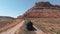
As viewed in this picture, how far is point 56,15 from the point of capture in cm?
9738

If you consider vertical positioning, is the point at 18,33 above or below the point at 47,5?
below

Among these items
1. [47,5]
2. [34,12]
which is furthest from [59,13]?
[47,5]

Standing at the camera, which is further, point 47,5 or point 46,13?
point 47,5

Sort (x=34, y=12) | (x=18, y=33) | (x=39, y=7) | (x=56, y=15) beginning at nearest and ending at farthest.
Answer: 1. (x=18, y=33)
2. (x=56, y=15)
3. (x=34, y=12)
4. (x=39, y=7)

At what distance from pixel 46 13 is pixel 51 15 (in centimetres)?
497

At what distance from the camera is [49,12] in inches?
4038

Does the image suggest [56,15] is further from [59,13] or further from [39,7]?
[39,7]

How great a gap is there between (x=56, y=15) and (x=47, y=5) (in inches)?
969

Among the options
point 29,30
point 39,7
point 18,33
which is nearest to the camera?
point 18,33

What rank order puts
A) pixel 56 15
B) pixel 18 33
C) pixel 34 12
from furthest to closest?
pixel 34 12 → pixel 56 15 → pixel 18 33

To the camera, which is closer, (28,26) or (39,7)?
Answer: (28,26)

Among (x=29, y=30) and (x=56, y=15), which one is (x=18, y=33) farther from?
(x=56, y=15)

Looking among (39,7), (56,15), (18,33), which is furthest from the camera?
(39,7)

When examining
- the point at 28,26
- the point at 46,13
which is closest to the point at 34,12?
the point at 46,13
